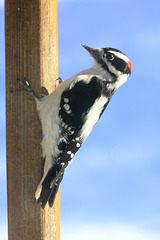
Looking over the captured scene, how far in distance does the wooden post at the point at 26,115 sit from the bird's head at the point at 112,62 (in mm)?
332

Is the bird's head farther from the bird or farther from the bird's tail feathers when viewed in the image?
the bird's tail feathers

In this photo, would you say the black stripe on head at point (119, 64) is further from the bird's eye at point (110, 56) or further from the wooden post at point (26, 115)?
the wooden post at point (26, 115)

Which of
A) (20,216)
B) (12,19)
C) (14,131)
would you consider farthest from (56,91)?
(20,216)

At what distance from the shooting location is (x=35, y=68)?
2.57m

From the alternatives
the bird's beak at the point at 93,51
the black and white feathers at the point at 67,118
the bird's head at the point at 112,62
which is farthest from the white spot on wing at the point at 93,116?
the bird's beak at the point at 93,51

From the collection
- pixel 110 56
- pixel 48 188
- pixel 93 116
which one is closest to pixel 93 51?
pixel 110 56

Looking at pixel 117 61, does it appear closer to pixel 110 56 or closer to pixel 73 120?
pixel 110 56

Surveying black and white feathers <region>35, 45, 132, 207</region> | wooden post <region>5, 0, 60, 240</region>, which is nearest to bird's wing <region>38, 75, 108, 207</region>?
black and white feathers <region>35, 45, 132, 207</region>

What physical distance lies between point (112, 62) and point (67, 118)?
0.55 m

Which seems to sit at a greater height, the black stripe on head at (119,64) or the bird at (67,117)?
the black stripe on head at (119,64)

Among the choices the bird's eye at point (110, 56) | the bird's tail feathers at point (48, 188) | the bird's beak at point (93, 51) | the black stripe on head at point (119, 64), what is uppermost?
the bird's beak at point (93, 51)

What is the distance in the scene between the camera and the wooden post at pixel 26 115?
250 centimetres

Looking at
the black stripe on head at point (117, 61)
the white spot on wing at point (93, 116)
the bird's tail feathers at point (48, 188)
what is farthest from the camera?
the black stripe on head at point (117, 61)

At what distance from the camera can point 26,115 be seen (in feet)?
8.36
